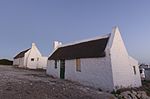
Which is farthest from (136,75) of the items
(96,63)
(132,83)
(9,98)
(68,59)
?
(9,98)

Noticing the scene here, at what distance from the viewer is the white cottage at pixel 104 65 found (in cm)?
1434

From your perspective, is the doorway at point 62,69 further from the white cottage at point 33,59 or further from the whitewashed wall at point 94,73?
the white cottage at point 33,59

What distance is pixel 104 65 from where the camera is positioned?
577 inches

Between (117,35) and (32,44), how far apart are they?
104ft

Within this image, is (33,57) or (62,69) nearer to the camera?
(62,69)

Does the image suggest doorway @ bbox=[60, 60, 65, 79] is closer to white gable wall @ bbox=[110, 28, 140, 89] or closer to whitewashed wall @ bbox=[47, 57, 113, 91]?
whitewashed wall @ bbox=[47, 57, 113, 91]

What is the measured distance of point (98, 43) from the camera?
17094 mm

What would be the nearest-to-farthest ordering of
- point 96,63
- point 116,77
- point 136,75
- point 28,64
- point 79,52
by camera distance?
point 116,77
point 96,63
point 136,75
point 79,52
point 28,64

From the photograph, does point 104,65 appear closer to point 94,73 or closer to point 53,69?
point 94,73

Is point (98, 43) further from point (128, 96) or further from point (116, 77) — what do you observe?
point (128, 96)

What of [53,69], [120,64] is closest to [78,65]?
[120,64]

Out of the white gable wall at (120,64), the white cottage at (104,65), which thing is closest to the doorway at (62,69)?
the white cottage at (104,65)

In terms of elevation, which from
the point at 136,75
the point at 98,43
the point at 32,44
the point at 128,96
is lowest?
the point at 128,96

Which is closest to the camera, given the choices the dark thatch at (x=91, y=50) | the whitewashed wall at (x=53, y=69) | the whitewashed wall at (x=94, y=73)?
the whitewashed wall at (x=94, y=73)
